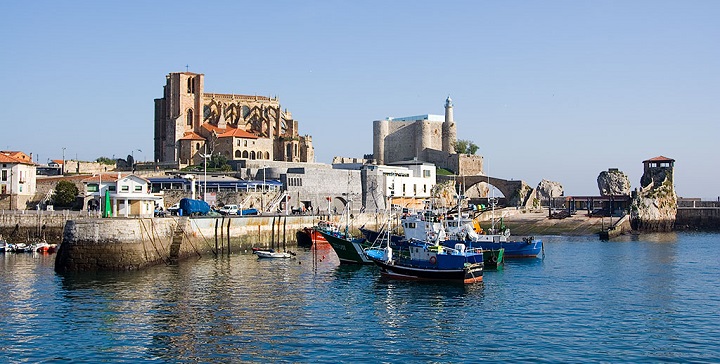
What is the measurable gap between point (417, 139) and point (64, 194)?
73.5m

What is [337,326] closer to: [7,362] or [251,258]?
[7,362]

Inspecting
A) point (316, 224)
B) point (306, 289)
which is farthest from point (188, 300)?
point (316, 224)

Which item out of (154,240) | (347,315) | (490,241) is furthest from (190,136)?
(347,315)

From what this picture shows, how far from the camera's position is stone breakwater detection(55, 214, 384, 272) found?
49.7m

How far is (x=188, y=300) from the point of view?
39.8 meters

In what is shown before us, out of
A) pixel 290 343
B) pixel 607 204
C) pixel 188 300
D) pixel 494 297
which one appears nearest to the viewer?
pixel 290 343

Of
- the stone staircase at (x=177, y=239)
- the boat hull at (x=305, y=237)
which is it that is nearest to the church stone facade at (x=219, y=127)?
the boat hull at (x=305, y=237)

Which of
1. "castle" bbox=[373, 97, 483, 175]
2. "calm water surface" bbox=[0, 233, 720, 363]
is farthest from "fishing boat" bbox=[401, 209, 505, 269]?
"castle" bbox=[373, 97, 483, 175]

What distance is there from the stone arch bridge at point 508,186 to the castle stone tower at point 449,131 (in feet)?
39.8

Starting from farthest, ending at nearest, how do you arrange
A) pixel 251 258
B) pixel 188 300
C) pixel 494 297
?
pixel 251 258 < pixel 494 297 < pixel 188 300

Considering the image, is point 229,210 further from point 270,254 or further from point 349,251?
point 349,251

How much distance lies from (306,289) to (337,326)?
10.6m

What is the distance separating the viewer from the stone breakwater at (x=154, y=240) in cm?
4969

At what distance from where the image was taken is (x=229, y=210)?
77938 mm
